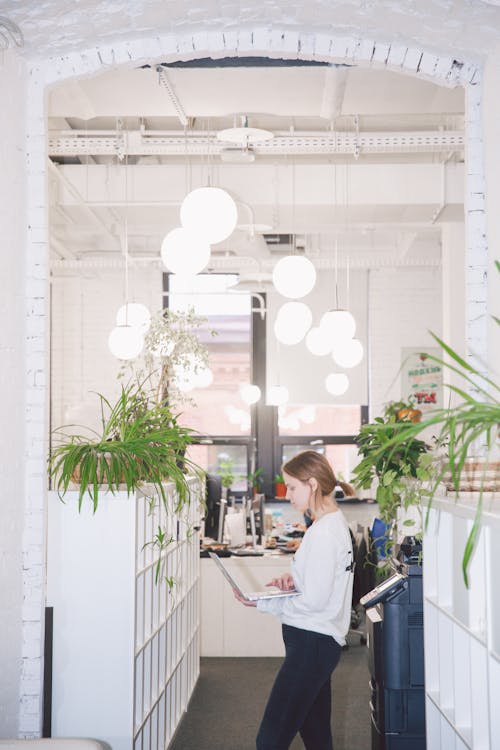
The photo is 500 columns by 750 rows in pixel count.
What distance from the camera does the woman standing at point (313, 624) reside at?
10.3 ft

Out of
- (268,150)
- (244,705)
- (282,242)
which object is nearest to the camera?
(244,705)

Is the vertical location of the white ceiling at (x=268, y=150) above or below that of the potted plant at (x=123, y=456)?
above

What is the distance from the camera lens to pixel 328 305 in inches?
416

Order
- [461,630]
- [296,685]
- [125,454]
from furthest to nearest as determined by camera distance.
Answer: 1. [125,454]
2. [296,685]
3. [461,630]

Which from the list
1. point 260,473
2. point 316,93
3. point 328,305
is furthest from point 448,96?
point 260,473

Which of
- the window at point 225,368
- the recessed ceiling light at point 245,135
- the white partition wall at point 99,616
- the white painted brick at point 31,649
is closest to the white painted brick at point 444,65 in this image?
the recessed ceiling light at point 245,135

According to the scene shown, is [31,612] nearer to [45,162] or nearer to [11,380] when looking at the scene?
[11,380]

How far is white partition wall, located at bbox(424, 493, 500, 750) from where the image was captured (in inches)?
85.5

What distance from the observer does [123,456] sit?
11.5 feet

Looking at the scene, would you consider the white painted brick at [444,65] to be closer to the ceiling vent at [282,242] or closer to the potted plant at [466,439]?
the potted plant at [466,439]

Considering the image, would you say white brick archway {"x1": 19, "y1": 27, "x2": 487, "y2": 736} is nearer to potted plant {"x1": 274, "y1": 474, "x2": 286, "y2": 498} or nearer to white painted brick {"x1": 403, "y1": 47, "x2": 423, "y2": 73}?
white painted brick {"x1": 403, "y1": 47, "x2": 423, "y2": 73}

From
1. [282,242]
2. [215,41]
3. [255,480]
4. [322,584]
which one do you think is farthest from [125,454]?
[255,480]

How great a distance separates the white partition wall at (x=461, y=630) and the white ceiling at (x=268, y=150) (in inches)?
106

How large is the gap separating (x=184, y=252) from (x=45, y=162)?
102cm
